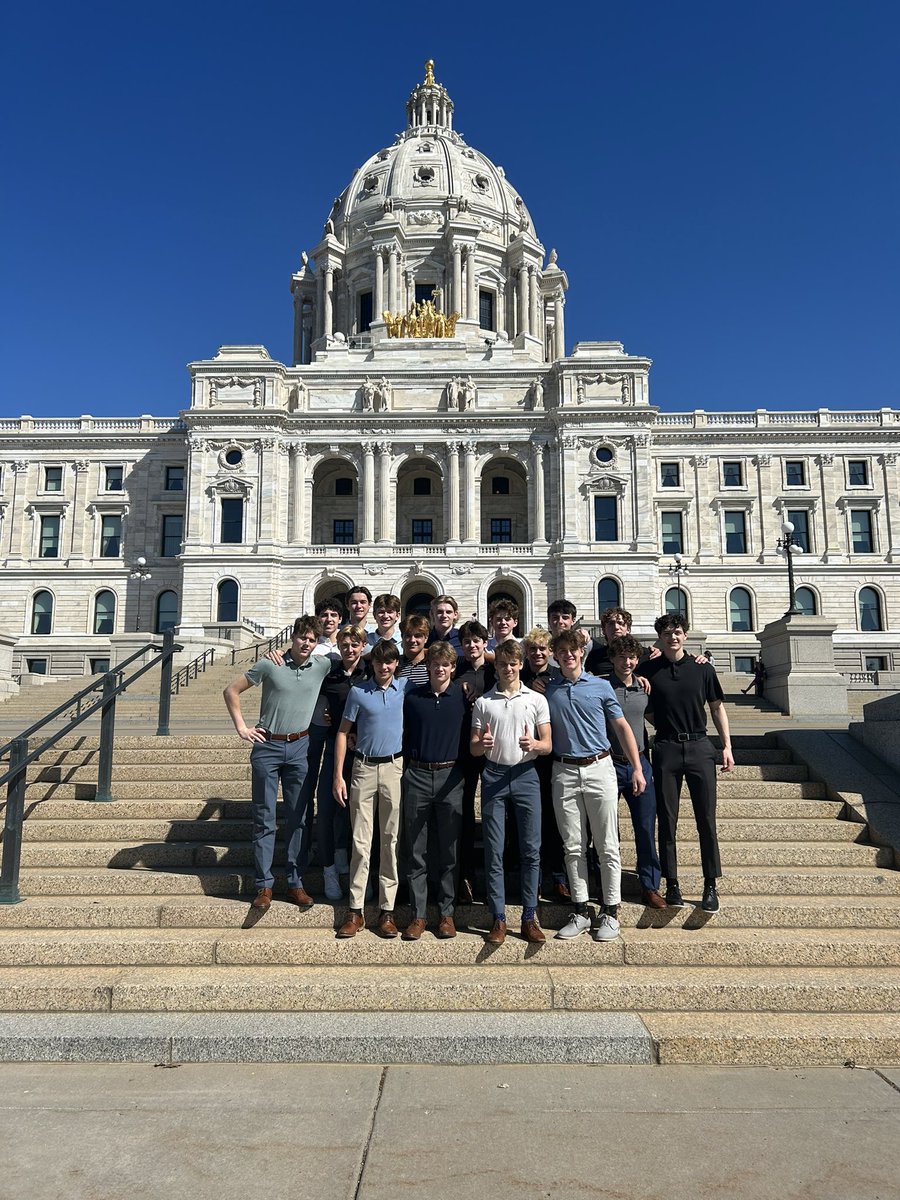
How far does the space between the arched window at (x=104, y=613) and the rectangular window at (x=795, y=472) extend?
41162 millimetres

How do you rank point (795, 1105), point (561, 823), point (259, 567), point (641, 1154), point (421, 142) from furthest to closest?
point (421, 142) < point (259, 567) < point (561, 823) < point (795, 1105) < point (641, 1154)

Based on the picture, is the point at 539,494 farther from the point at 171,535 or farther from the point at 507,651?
the point at 507,651

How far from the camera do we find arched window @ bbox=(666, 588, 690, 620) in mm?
50188

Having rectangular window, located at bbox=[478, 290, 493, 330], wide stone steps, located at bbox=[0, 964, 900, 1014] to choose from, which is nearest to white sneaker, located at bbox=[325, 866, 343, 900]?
wide stone steps, located at bbox=[0, 964, 900, 1014]

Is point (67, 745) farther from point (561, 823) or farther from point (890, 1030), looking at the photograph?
point (890, 1030)

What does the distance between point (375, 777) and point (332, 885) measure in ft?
3.52

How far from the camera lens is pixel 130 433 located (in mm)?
52781

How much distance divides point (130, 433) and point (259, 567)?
14.5m

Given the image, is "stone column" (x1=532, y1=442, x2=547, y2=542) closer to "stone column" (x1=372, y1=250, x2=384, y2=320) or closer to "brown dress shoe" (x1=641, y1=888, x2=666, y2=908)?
"stone column" (x1=372, y1=250, x2=384, y2=320)

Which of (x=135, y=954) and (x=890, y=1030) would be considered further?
(x=135, y=954)

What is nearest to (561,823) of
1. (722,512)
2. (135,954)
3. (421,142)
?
(135,954)

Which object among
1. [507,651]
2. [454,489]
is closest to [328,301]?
[454,489]

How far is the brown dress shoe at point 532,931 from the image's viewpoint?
6.33 metres

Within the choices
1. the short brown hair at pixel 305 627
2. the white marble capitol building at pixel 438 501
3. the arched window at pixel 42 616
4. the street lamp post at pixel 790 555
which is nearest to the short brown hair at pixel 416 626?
the short brown hair at pixel 305 627
